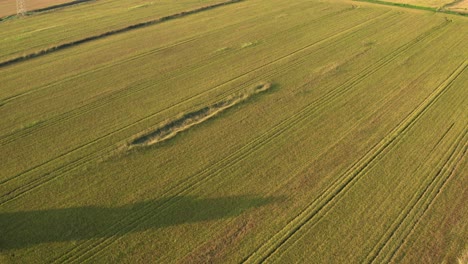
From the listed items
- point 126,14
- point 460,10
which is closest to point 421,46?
point 460,10

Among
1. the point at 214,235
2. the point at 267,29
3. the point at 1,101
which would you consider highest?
the point at 267,29

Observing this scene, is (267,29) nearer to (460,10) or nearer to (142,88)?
(142,88)

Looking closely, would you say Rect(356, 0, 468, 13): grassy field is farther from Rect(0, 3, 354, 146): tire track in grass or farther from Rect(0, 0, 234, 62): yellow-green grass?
Rect(0, 3, 354, 146): tire track in grass

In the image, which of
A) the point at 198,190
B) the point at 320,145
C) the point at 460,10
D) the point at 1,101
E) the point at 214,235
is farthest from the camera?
the point at 460,10

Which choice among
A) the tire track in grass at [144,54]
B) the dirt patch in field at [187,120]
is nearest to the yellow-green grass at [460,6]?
the tire track in grass at [144,54]

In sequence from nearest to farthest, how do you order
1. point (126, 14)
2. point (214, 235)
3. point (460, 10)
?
Result: 1. point (214, 235)
2. point (460, 10)
3. point (126, 14)

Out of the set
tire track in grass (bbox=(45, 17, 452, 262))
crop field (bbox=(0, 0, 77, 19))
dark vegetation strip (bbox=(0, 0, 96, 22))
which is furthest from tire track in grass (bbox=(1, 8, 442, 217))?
crop field (bbox=(0, 0, 77, 19))
